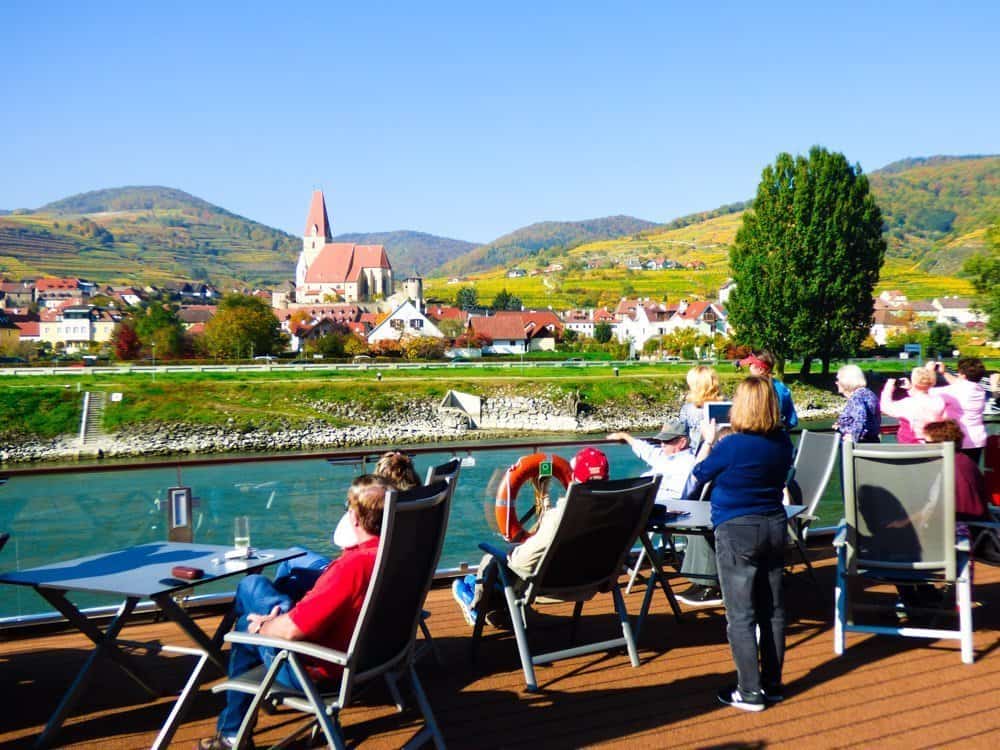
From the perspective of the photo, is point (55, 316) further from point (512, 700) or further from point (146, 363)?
point (512, 700)

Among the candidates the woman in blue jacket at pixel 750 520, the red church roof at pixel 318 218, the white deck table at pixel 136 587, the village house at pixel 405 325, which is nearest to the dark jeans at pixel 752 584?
the woman in blue jacket at pixel 750 520

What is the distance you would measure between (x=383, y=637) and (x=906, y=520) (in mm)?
2603

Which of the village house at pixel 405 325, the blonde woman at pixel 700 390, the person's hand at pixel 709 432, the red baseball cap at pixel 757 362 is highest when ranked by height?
the red baseball cap at pixel 757 362

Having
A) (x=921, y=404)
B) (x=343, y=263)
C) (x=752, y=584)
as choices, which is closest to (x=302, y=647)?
(x=752, y=584)

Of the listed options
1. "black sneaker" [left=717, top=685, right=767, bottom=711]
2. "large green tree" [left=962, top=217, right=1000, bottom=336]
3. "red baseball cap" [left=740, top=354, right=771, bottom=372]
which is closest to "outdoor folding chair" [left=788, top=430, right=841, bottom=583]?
"red baseball cap" [left=740, top=354, right=771, bottom=372]

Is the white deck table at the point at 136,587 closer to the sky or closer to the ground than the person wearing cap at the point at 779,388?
closer to the ground

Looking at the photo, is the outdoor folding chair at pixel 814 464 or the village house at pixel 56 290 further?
the village house at pixel 56 290

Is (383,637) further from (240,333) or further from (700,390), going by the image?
(240,333)

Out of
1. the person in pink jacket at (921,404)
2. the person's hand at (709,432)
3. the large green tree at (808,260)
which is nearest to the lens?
the person's hand at (709,432)

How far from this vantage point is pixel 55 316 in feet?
395

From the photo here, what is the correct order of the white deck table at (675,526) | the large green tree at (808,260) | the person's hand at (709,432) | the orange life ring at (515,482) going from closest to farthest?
the white deck table at (675,526), the person's hand at (709,432), the orange life ring at (515,482), the large green tree at (808,260)

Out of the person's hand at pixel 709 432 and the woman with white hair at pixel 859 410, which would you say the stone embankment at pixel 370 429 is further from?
the person's hand at pixel 709 432

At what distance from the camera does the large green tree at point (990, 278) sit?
146ft

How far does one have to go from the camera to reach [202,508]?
5.63m
